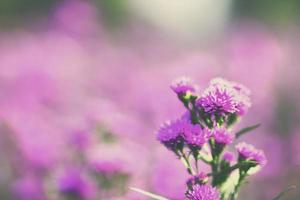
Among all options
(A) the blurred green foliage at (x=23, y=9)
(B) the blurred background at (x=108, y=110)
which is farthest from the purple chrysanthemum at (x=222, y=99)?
(A) the blurred green foliage at (x=23, y=9)

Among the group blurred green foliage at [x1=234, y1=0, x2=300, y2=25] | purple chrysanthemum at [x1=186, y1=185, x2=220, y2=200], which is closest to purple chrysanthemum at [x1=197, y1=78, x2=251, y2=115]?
purple chrysanthemum at [x1=186, y1=185, x2=220, y2=200]

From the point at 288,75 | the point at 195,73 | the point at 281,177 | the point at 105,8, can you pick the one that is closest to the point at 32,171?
the point at 281,177

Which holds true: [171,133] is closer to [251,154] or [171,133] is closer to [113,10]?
[251,154]

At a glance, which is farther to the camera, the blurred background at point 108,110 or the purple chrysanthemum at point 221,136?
the blurred background at point 108,110

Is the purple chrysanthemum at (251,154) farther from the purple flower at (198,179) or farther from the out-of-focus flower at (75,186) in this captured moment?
the out-of-focus flower at (75,186)

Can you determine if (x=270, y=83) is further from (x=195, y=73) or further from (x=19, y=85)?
(x=19, y=85)

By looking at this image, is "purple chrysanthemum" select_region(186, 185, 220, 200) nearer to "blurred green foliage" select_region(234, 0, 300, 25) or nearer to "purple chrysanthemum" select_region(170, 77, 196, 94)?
"purple chrysanthemum" select_region(170, 77, 196, 94)
